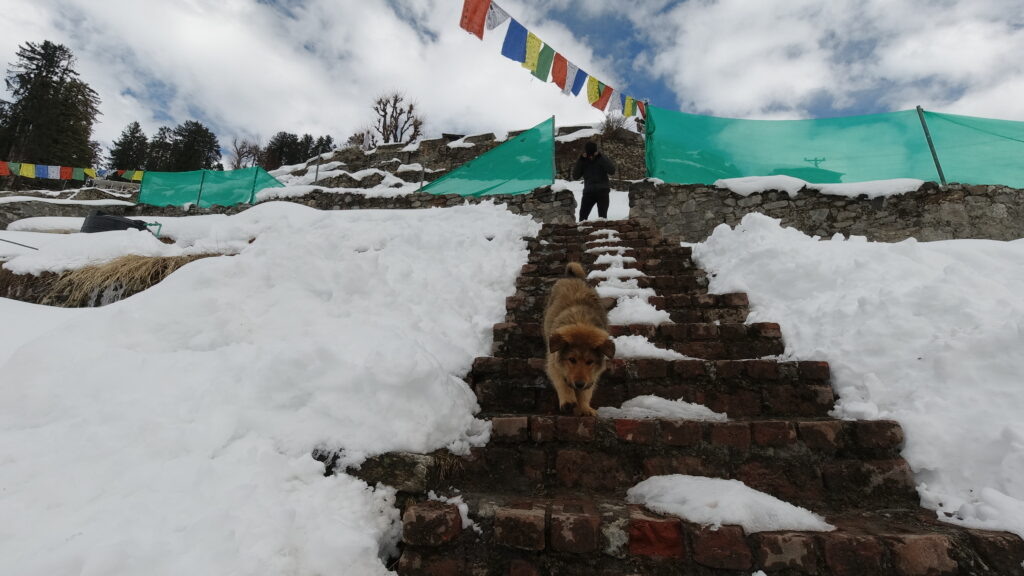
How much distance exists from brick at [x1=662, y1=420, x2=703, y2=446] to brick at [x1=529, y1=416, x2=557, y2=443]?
579 mm

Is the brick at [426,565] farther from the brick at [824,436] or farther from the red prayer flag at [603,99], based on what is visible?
the red prayer flag at [603,99]

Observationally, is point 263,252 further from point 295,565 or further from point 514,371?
point 295,565

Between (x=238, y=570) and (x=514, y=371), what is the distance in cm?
188

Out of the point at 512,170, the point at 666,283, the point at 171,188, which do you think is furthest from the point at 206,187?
the point at 666,283

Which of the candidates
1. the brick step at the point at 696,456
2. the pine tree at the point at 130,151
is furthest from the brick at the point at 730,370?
the pine tree at the point at 130,151

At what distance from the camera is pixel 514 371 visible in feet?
9.43

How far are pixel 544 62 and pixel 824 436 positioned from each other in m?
8.46

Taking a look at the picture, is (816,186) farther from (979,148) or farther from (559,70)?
(559,70)

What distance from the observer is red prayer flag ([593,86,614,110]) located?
9.50 m

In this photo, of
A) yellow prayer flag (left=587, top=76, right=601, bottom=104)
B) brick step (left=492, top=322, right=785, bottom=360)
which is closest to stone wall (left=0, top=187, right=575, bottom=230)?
yellow prayer flag (left=587, top=76, right=601, bottom=104)

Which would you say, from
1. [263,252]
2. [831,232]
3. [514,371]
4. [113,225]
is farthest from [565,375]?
[113,225]

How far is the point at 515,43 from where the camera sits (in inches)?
315

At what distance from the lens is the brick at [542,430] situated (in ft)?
6.98

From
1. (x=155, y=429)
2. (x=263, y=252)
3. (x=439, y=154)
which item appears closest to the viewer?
(x=155, y=429)
